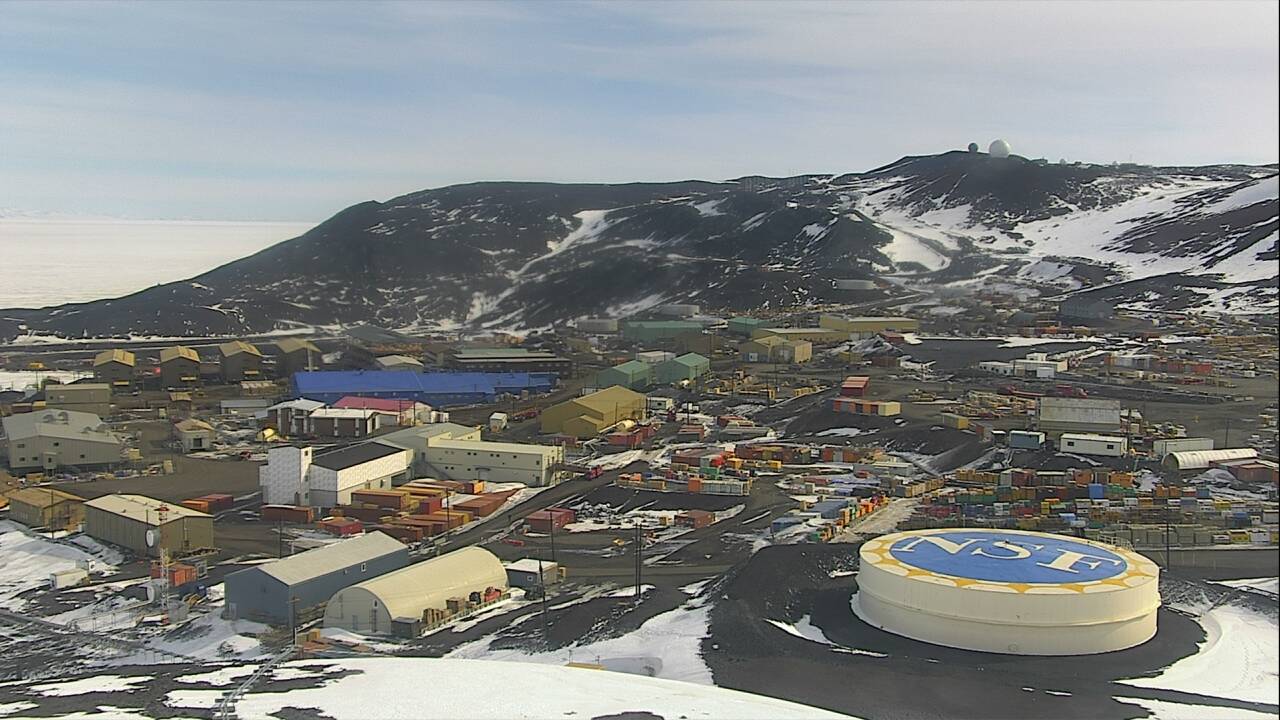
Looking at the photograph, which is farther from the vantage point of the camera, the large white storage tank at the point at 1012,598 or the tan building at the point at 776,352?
the tan building at the point at 776,352

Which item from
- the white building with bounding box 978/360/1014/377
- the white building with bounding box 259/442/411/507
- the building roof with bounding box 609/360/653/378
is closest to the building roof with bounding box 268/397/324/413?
the white building with bounding box 259/442/411/507

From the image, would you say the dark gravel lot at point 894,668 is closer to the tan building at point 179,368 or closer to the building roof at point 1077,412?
the building roof at point 1077,412

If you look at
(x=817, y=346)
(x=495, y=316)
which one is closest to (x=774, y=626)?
(x=817, y=346)

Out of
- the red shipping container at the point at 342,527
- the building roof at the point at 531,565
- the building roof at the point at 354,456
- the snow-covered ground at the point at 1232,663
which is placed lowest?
the snow-covered ground at the point at 1232,663

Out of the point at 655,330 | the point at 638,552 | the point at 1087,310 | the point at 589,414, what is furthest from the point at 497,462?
the point at 1087,310

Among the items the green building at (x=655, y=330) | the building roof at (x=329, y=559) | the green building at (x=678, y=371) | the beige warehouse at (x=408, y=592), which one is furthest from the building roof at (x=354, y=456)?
the green building at (x=655, y=330)

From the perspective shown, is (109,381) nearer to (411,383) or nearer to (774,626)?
(411,383)

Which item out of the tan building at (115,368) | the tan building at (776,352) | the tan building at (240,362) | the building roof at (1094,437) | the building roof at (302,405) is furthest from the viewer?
the tan building at (776,352)
